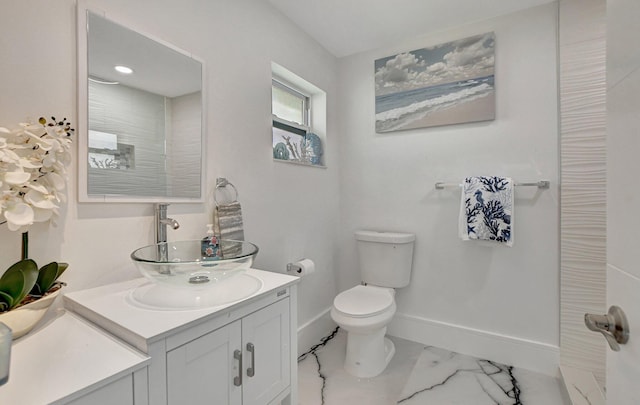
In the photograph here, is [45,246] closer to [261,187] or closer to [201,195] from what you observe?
[201,195]

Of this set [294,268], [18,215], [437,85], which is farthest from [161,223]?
[437,85]

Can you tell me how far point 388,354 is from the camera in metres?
1.97

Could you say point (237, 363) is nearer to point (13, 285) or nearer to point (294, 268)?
point (13, 285)

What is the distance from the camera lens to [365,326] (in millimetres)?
1670

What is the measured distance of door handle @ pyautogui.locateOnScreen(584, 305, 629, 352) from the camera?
520 mm

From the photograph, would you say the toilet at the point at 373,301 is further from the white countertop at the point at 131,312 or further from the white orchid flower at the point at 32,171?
the white orchid flower at the point at 32,171

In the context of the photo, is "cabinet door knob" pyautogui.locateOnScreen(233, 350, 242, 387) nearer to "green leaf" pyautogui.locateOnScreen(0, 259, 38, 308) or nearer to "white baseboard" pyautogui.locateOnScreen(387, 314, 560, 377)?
"green leaf" pyautogui.locateOnScreen(0, 259, 38, 308)

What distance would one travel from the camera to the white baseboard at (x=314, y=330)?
A: 6.59ft

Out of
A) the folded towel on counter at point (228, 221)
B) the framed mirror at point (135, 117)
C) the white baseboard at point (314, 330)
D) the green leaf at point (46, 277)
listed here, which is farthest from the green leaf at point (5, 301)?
the white baseboard at point (314, 330)

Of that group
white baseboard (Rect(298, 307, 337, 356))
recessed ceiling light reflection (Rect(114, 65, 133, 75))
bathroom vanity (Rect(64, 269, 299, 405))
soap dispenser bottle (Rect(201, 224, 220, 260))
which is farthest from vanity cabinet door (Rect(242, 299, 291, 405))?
recessed ceiling light reflection (Rect(114, 65, 133, 75))

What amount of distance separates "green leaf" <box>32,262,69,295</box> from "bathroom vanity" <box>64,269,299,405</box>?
10 cm

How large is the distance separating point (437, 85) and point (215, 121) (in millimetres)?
1550

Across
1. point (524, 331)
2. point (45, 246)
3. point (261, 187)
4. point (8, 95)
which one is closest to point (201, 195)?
point (261, 187)

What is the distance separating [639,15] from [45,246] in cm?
148
